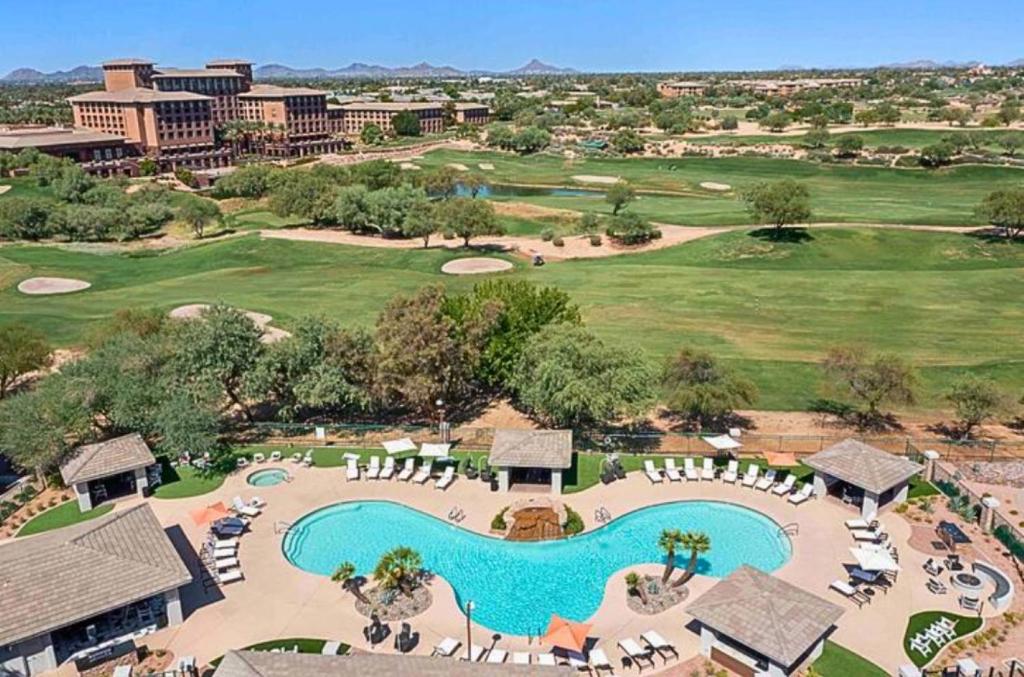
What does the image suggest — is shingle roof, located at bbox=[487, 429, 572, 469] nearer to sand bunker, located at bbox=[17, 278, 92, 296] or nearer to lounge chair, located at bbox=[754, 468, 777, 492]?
lounge chair, located at bbox=[754, 468, 777, 492]

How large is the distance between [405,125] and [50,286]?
11747 cm

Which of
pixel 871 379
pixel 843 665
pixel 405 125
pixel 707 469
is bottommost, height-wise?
pixel 843 665

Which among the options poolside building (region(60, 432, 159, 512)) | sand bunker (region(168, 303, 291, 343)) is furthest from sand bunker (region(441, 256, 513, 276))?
poolside building (region(60, 432, 159, 512))

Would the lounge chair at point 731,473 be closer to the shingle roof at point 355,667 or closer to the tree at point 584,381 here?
the tree at point 584,381

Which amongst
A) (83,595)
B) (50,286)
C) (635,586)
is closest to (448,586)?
(635,586)

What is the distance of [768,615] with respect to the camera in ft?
71.5

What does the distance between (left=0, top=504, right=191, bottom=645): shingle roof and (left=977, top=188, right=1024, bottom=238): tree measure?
222ft

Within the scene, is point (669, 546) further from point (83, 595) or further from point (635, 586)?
point (83, 595)

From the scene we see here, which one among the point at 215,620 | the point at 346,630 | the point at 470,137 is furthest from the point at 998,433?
the point at 470,137

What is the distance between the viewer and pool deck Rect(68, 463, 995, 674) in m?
23.1

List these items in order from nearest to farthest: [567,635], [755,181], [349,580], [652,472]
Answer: [567,635] < [349,580] < [652,472] < [755,181]

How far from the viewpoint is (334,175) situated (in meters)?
97.1

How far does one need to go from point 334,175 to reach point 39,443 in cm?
7004

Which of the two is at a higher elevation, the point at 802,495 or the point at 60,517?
Answer: the point at 802,495
